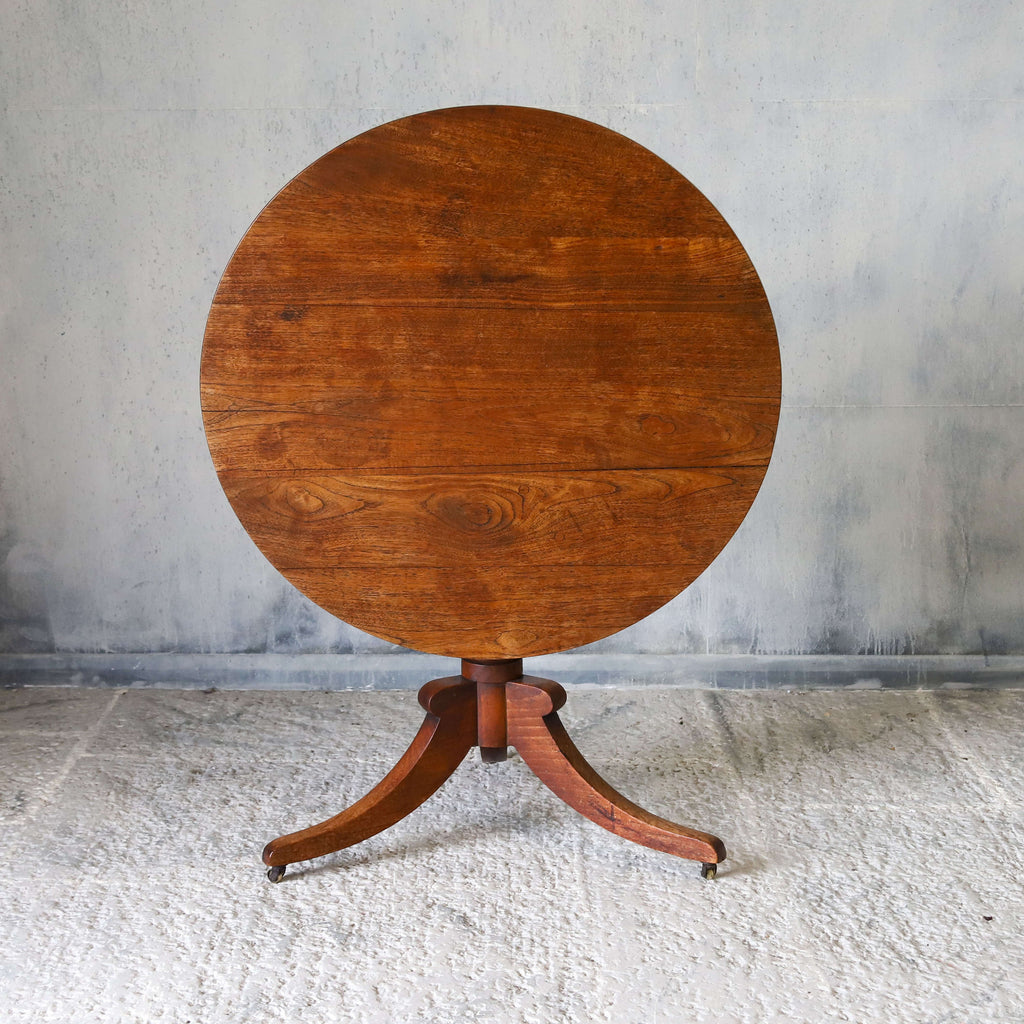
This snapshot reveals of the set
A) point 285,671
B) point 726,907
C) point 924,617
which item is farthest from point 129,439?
point 924,617

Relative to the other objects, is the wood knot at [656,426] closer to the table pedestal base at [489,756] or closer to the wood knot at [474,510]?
the wood knot at [474,510]

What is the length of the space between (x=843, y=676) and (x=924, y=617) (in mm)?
236

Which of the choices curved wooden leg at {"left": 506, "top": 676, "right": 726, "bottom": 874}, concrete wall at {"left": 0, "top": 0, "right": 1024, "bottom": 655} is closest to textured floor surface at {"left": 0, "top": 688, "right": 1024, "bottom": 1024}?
curved wooden leg at {"left": 506, "top": 676, "right": 726, "bottom": 874}

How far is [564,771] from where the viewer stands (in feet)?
5.77

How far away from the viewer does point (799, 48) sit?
2281 mm

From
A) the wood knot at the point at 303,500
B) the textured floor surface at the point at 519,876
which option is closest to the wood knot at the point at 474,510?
the wood knot at the point at 303,500

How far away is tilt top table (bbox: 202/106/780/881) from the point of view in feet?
4.92

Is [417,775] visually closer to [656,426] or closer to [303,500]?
[303,500]

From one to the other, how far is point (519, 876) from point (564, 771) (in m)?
0.18

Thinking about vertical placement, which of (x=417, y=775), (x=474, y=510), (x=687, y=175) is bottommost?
(x=417, y=775)

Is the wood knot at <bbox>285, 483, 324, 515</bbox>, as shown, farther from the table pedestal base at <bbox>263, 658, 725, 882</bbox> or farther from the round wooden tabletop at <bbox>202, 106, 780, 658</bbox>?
the table pedestal base at <bbox>263, 658, 725, 882</bbox>

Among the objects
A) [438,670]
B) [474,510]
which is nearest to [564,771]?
[474,510]

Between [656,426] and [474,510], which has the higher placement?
[656,426]

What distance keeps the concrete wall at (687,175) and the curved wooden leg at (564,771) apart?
80cm
